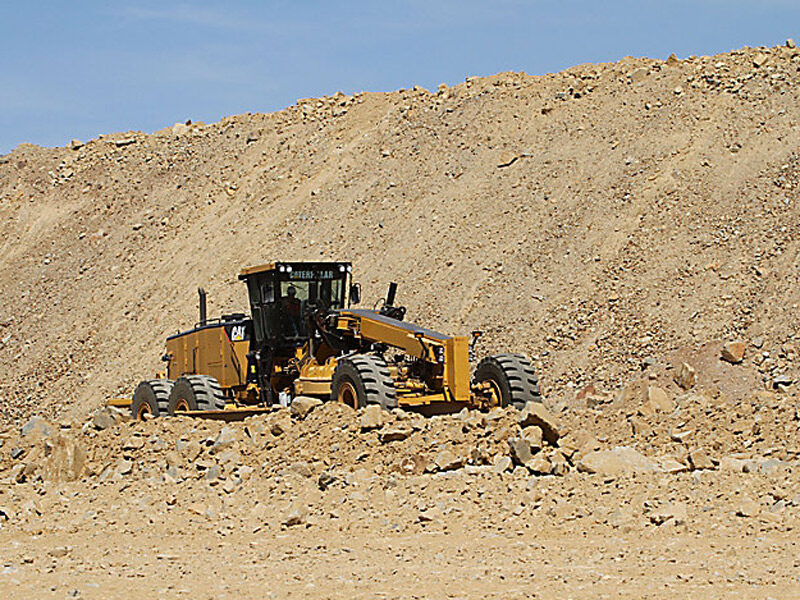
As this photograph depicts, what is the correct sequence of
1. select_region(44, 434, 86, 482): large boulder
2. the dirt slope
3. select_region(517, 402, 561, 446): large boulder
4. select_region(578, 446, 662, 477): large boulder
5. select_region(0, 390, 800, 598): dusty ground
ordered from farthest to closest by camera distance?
the dirt slope → select_region(44, 434, 86, 482): large boulder → select_region(517, 402, 561, 446): large boulder → select_region(578, 446, 662, 477): large boulder → select_region(0, 390, 800, 598): dusty ground

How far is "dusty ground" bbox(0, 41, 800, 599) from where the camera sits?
28.0ft

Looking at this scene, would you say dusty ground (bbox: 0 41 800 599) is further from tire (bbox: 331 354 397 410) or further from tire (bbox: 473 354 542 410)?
tire (bbox: 331 354 397 410)

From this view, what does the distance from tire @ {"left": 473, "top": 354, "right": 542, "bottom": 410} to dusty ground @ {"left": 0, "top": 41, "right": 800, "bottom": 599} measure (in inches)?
21.9

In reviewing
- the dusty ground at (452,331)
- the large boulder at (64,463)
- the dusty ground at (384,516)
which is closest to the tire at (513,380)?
the dusty ground at (452,331)

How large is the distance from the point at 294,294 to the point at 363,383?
3043mm

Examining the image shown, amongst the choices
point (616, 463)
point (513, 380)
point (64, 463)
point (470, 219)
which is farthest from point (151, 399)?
point (470, 219)

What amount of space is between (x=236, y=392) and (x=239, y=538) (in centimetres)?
804

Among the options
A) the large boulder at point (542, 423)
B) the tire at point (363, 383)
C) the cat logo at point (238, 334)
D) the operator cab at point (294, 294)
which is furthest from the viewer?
the cat logo at point (238, 334)

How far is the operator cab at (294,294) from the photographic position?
16.2 metres

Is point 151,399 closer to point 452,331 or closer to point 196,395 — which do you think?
point 196,395

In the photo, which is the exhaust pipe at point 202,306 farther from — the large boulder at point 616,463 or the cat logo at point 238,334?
the large boulder at point 616,463

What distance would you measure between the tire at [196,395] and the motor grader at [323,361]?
0.02m

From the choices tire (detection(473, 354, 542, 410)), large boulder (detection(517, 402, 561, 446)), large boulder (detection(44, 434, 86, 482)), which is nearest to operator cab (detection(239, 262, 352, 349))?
tire (detection(473, 354, 542, 410))

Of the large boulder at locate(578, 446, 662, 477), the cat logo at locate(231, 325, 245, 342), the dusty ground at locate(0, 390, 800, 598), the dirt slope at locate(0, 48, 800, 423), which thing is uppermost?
the dirt slope at locate(0, 48, 800, 423)
